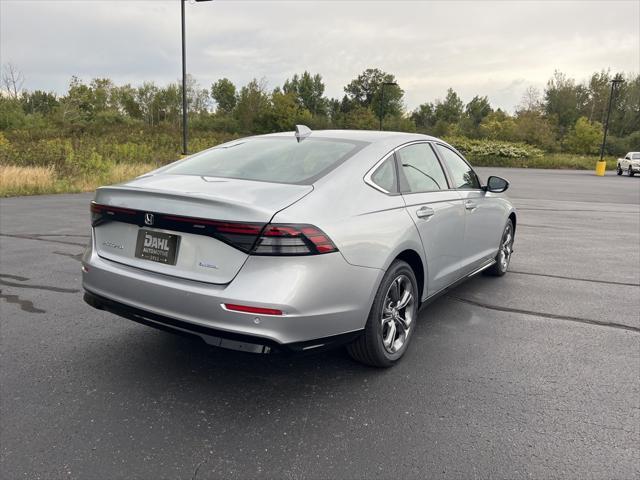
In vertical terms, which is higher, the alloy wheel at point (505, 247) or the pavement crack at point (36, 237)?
the alloy wheel at point (505, 247)

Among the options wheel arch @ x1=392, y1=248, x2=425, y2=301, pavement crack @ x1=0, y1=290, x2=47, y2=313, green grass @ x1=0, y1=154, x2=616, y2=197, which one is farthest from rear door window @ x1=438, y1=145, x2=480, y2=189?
green grass @ x1=0, y1=154, x2=616, y2=197

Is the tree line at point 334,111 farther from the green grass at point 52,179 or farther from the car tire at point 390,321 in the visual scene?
the car tire at point 390,321

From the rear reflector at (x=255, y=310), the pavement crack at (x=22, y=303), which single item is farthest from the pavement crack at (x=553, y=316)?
the pavement crack at (x=22, y=303)

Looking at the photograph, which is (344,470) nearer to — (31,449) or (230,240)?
(230,240)

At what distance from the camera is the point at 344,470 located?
230cm

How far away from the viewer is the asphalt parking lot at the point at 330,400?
2361 mm

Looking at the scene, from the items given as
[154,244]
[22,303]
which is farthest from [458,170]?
[22,303]

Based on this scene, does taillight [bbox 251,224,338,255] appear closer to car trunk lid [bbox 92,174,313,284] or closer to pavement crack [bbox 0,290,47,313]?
car trunk lid [bbox 92,174,313,284]

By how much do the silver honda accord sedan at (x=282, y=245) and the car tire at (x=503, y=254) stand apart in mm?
2029

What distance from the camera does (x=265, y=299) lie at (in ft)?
8.09

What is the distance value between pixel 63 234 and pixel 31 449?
20.4 feet

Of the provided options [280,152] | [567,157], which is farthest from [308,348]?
[567,157]

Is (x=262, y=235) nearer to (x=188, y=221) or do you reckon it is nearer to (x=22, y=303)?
(x=188, y=221)

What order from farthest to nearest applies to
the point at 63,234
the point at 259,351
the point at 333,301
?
the point at 63,234 → the point at 333,301 → the point at 259,351
